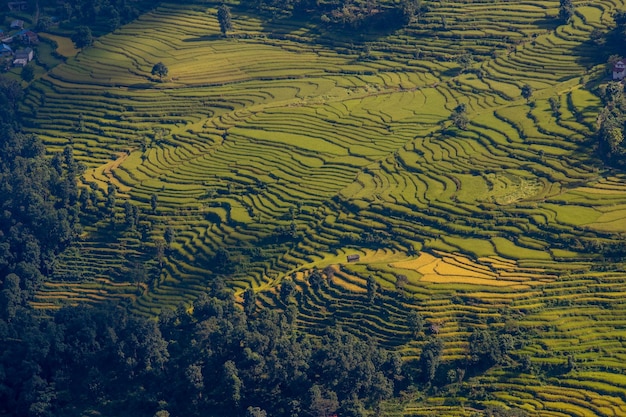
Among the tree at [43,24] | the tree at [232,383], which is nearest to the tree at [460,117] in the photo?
the tree at [232,383]

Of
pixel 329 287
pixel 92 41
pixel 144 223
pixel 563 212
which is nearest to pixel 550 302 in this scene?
pixel 563 212

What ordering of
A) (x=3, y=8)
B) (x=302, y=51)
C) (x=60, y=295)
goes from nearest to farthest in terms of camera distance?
(x=60, y=295), (x=302, y=51), (x=3, y=8)

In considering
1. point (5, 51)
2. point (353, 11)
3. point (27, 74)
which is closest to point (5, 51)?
point (5, 51)

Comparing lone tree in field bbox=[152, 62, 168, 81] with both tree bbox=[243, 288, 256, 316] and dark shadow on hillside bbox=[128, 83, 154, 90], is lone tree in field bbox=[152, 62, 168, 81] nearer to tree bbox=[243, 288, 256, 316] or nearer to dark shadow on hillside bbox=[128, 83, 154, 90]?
dark shadow on hillside bbox=[128, 83, 154, 90]

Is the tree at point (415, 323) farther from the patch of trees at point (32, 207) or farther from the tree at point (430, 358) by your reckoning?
the patch of trees at point (32, 207)

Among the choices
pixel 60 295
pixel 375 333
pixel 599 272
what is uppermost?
pixel 599 272

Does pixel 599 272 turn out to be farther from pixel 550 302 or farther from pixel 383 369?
pixel 383 369
